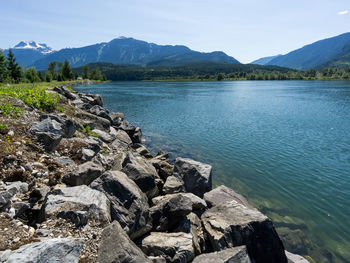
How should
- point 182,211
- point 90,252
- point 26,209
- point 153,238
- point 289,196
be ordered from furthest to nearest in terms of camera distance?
1. point 289,196
2. point 182,211
3. point 153,238
4. point 26,209
5. point 90,252

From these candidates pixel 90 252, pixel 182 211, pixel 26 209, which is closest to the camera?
pixel 90 252

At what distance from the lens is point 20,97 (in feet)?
55.8

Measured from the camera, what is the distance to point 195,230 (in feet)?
29.9

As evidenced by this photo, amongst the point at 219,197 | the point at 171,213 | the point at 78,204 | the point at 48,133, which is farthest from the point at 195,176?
the point at 48,133

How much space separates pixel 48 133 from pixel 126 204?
691 centimetres

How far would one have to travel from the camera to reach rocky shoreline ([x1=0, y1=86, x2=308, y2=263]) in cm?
602

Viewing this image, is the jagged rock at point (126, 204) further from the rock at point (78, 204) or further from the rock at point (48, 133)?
the rock at point (48, 133)

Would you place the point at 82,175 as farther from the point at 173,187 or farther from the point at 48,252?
the point at 173,187

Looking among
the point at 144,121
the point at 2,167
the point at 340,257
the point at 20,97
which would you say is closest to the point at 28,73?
the point at 144,121

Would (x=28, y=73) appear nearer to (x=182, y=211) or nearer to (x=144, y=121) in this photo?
(x=144, y=121)

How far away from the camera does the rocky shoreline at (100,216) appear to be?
19.8 feet

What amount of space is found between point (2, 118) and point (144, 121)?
102 ft

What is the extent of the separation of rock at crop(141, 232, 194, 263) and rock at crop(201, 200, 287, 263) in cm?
125

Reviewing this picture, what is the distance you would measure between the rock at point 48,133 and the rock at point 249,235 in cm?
941
